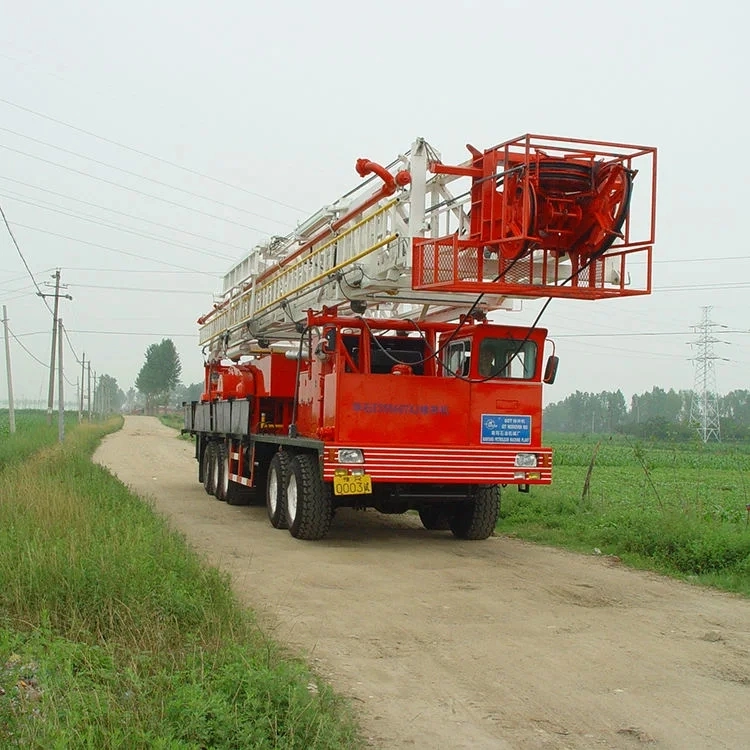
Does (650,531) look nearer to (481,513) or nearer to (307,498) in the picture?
(481,513)

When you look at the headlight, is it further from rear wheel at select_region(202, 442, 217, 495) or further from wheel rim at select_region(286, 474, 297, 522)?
rear wheel at select_region(202, 442, 217, 495)

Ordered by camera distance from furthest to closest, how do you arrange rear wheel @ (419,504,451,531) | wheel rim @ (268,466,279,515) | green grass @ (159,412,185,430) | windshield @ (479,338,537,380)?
green grass @ (159,412,185,430) → rear wheel @ (419,504,451,531) → wheel rim @ (268,466,279,515) → windshield @ (479,338,537,380)

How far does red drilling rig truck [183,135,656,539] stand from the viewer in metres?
9.52

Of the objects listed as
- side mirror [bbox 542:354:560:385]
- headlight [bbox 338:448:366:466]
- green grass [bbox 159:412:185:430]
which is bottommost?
green grass [bbox 159:412:185:430]

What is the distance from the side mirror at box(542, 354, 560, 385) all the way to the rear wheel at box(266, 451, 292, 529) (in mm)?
3689

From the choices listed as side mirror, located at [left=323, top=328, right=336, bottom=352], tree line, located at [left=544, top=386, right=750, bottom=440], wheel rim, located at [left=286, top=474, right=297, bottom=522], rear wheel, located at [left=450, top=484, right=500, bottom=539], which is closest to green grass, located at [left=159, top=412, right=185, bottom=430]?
tree line, located at [left=544, top=386, right=750, bottom=440]

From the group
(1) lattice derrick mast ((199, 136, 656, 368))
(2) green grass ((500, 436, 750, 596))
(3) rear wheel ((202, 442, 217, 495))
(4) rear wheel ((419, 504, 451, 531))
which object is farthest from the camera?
(3) rear wheel ((202, 442, 217, 495))

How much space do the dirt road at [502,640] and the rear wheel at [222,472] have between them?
522 cm

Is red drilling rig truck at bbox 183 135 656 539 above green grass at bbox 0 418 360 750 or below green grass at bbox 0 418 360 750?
above

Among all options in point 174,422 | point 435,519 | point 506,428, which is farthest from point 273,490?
point 174,422

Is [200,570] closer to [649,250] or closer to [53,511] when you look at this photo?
[53,511]

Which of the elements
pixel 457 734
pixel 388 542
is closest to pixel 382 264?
pixel 388 542

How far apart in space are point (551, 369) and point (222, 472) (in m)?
8.51

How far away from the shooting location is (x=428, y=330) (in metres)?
13.3
